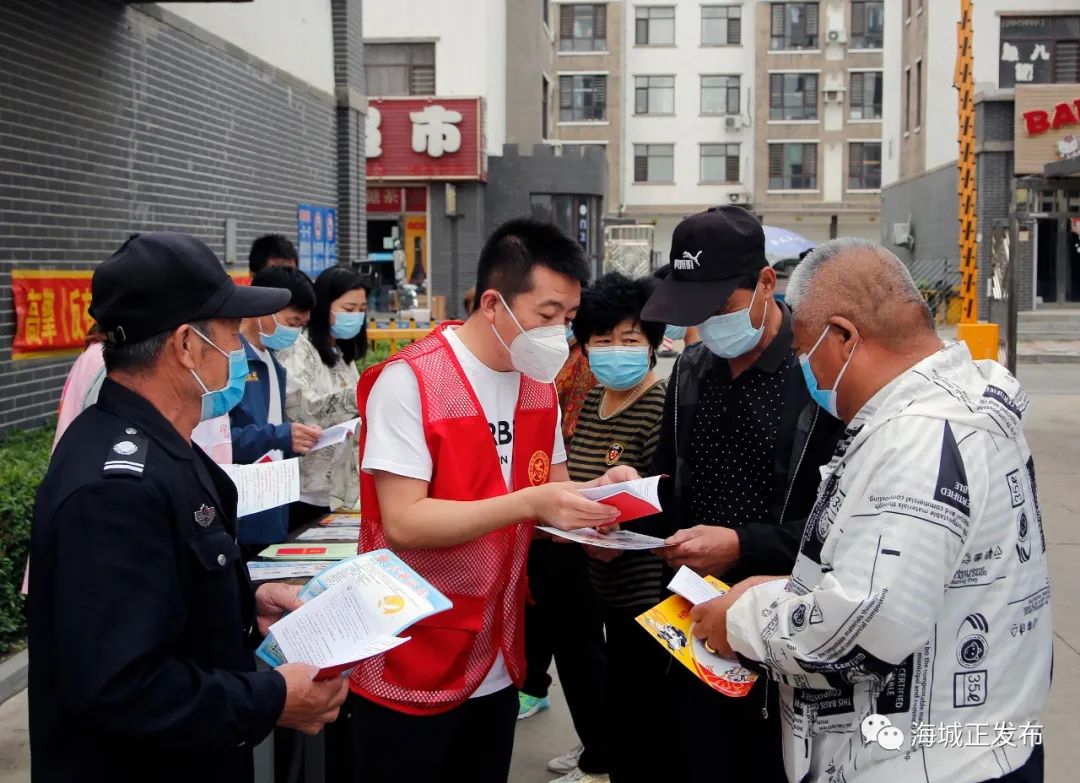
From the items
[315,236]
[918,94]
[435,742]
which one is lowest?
[435,742]

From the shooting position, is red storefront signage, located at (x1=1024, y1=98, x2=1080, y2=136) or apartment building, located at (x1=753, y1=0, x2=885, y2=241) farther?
apartment building, located at (x1=753, y1=0, x2=885, y2=241)

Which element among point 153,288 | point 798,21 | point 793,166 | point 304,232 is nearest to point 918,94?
point 793,166

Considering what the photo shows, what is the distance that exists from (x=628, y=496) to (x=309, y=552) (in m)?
1.73

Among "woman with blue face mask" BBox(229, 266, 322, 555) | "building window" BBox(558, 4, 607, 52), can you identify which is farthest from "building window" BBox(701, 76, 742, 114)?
"woman with blue face mask" BBox(229, 266, 322, 555)

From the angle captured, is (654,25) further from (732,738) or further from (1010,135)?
(732,738)

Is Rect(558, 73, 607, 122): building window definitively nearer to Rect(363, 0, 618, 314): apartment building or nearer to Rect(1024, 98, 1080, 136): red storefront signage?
Rect(363, 0, 618, 314): apartment building

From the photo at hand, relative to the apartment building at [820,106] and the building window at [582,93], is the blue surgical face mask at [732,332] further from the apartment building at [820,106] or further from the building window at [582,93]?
the building window at [582,93]

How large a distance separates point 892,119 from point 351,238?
25728 mm

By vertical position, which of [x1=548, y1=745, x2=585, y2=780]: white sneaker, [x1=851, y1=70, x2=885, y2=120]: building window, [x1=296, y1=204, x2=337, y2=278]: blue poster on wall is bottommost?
[x1=548, y1=745, x2=585, y2=780]: white sneaker

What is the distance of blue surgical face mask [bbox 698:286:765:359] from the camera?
3062mm

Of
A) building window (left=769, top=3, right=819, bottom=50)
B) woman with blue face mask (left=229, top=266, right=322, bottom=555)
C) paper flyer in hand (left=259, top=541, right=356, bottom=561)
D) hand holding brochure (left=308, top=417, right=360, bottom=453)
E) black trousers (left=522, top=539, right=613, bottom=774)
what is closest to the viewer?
paper flyer in hand (left=259, top=541, right=356, bottom=561)

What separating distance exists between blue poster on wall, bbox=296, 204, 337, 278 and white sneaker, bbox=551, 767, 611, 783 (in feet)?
32.0

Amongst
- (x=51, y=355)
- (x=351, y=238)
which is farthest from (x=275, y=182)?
(x=51, y=355)

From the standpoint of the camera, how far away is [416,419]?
8.64 feet
